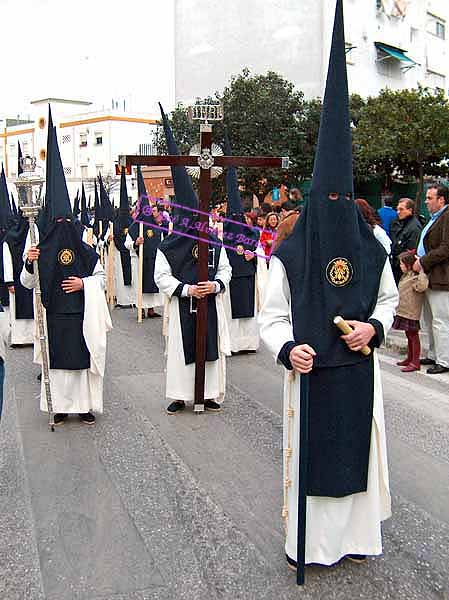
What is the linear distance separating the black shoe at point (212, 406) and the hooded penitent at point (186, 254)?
1.59 ft

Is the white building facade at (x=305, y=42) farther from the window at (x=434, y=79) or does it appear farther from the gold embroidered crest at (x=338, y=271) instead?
the gold embroidered crest at (x=338, y=271)

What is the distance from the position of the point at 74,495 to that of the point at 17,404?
2.63m

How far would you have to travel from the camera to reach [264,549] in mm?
4062

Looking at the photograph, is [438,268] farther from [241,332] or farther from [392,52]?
[392,52]

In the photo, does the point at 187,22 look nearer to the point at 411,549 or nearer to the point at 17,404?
the point at 17,404

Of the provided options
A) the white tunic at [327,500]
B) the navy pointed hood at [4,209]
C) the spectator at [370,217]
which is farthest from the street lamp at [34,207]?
the navy pointed hood at [4,209]

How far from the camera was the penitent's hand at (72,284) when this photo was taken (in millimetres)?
6312

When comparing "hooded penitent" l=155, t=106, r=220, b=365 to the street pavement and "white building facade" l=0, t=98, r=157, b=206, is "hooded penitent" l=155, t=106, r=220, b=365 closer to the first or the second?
the street pavement

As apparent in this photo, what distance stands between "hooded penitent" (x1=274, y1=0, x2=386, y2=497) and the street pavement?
0.63m

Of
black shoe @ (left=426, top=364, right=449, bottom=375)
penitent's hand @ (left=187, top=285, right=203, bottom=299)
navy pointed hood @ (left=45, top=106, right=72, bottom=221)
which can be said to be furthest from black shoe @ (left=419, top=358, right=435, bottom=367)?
navy pointed hood @ (left=45, top=106, right=72, bottom=221)

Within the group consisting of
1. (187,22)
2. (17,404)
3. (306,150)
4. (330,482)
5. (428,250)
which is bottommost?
(17,404)

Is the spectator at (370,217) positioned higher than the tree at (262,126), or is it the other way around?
the tree at (262,126)

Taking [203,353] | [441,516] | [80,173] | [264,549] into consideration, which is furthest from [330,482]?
[80,173]

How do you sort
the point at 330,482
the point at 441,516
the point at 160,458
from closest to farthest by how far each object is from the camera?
1. the point at 330,482
2. the point at 441,516
3. the point at 160,458
